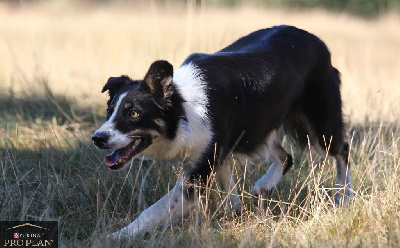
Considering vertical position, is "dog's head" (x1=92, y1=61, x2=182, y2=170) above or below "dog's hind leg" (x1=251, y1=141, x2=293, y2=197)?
above

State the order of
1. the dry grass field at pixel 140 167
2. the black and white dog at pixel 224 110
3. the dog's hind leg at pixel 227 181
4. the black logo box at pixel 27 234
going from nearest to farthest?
the dry grass field at pixel 140 167 < the black logo box at pixel 27 234 < the black and white dog at pixel 224 110 < the dog's hind leg at pixel 227 181

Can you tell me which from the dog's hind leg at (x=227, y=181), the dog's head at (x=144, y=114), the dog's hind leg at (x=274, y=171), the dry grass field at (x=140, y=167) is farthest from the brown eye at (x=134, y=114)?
the dog's hind leg at (x=274, y=171)

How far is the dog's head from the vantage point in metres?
4.15

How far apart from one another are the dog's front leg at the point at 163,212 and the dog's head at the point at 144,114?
0.37m

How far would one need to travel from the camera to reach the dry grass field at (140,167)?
400 cm

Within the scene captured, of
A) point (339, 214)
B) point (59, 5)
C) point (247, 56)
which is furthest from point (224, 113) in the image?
point (59, 5)

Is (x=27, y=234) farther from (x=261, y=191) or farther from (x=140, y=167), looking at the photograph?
(x=261, y=191)

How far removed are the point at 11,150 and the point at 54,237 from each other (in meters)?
1.54

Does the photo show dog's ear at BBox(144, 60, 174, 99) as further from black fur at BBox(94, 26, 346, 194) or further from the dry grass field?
the dry grass field

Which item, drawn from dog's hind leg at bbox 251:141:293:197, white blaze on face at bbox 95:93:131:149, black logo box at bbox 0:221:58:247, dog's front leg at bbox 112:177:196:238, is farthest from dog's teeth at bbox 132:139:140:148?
dog's hind leg at bbox 251:141:293:197

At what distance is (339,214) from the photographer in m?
4.14

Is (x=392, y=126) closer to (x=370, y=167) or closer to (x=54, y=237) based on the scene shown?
(x=370, y=167)

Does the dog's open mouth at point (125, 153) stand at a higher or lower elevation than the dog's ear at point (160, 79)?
lower

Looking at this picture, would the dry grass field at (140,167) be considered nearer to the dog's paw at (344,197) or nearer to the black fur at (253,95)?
the dog's paw at (344,197)
